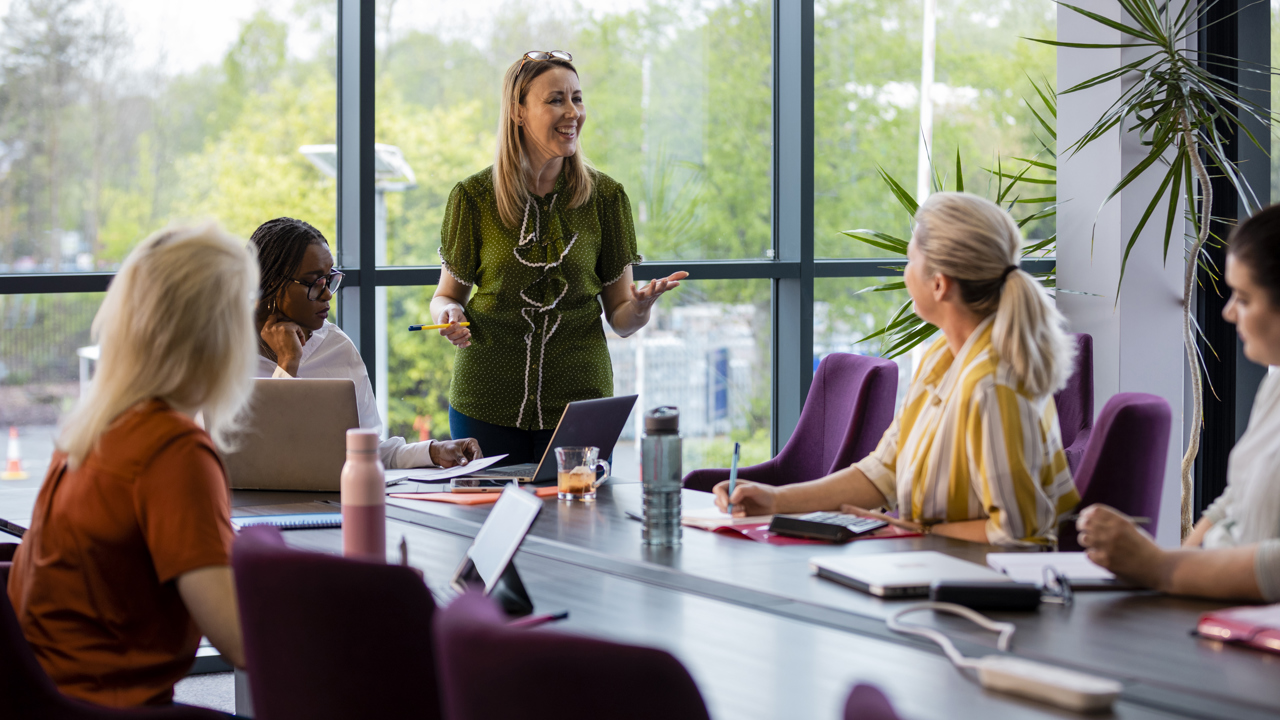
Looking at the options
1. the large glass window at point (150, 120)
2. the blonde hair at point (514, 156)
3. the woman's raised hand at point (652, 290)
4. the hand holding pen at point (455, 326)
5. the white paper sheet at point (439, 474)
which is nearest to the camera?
the white paper sheet at point (439, 474)

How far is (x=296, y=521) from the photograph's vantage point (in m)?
2.28

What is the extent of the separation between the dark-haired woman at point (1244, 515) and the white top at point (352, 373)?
68.4 inches

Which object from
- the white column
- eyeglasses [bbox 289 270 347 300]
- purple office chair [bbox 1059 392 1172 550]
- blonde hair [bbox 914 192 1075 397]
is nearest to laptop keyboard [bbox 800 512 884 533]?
blonde hair [bbox 914 192 1075 397]

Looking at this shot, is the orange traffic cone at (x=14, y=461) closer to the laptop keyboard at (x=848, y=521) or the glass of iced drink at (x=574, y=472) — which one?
the glass of iced drink at (x=574, y=472)

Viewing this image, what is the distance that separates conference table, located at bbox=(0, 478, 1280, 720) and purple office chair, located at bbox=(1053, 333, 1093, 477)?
4.21ft

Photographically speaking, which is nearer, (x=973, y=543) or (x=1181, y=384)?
(x=973, y=543)

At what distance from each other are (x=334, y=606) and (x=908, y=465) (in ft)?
4.68

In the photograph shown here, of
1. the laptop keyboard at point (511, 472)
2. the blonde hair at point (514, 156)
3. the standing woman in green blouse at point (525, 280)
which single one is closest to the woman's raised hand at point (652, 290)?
the standing woman in green blouse at point (525, 280)

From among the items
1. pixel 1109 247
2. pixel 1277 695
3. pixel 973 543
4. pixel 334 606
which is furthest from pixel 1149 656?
pixel 1109 247

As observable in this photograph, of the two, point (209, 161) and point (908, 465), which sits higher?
point (209, 161)

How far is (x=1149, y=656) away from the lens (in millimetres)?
1391

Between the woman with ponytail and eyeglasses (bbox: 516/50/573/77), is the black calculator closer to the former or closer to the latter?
the woman with ponytail

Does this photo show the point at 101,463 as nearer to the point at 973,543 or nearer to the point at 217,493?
the point at 217,493

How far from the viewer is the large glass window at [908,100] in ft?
17.0
